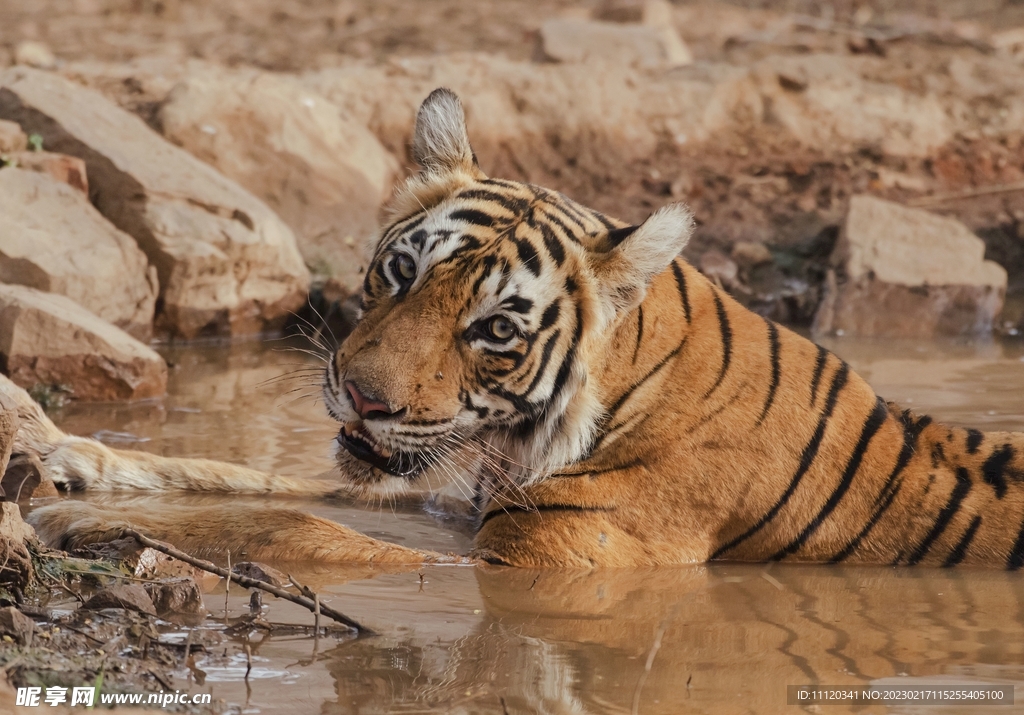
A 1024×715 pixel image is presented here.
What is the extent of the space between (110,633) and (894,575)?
2331mm

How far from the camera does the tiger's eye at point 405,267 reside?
144 inches

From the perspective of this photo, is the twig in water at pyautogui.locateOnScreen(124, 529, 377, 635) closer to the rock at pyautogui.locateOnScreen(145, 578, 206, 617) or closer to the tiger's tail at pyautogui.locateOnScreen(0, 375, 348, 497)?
the rock at pyautogui.locateOnScreen(145, 578, 206, 617)

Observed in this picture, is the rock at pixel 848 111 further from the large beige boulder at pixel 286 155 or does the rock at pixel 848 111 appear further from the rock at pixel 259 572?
the rock at pixel 259 572

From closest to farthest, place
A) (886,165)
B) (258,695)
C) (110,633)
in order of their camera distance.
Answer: (258,695), (110,633), (886,165)

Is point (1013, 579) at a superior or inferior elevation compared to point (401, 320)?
inferior

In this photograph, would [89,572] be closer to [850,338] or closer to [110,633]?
[110,633]

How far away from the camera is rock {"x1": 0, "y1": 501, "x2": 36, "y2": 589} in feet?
9.73

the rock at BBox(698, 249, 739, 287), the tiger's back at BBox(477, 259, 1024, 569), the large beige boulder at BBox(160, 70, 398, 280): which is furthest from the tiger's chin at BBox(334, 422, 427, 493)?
the rock at BBox(698, 249, 739, 287)

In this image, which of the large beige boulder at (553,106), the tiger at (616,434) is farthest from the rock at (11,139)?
the tiger at (616,434)

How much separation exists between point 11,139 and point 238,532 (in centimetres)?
380

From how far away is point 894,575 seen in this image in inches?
151

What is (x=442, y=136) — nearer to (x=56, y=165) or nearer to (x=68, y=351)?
(x=68, y=351)

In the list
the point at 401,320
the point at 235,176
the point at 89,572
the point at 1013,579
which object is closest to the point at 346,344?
the point at 401,320

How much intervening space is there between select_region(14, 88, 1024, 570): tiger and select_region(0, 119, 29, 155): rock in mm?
3464
